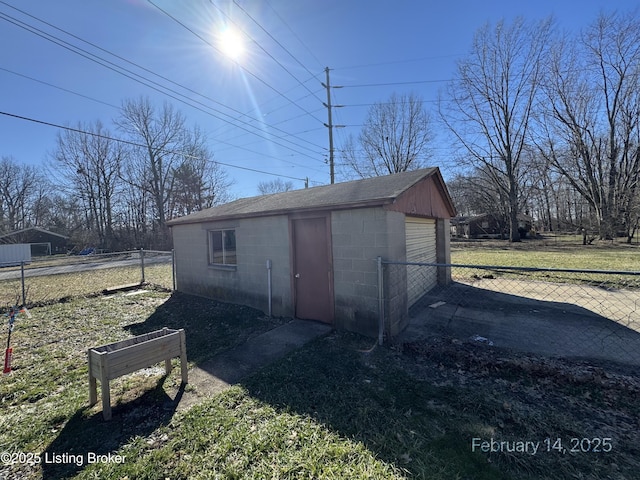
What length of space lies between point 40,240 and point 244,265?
135ft

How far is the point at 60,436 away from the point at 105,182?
34433 millimetres

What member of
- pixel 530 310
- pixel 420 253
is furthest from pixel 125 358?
pixel 530 310

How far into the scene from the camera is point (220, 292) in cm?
760

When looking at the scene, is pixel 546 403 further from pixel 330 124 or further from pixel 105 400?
pixel 330 124

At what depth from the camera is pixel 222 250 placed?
25.3 ft

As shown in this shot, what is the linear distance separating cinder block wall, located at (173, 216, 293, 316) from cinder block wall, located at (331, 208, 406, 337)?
128cm

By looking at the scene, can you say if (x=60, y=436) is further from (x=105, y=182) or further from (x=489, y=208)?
(x=489, y=208)

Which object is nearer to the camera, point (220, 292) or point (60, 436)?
Answer: point (60, 436)

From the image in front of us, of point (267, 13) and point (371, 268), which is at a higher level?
point (267, 13)

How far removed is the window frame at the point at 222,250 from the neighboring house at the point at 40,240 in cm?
3654

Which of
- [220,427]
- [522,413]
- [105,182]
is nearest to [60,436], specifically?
[220,427]

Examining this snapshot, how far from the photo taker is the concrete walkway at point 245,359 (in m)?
3.45

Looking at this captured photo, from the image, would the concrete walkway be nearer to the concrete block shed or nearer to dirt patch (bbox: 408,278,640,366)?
the concrete block shed

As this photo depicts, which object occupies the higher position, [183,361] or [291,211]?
[291,211]
